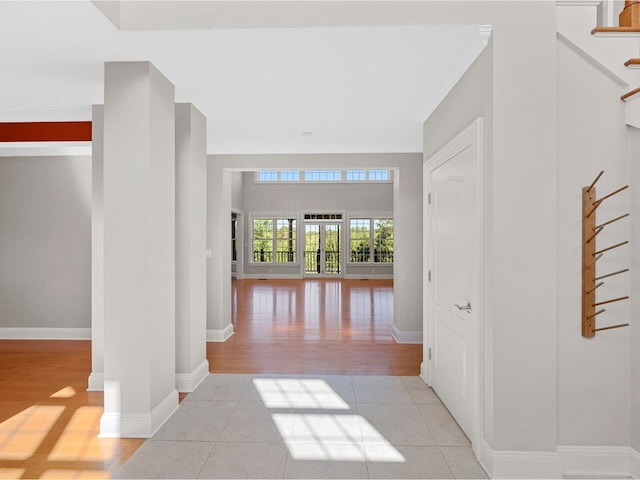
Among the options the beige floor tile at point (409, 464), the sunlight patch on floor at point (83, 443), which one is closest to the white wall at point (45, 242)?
the sunlight patch on floor at point (83, 443)

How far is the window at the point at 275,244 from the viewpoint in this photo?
1349cm

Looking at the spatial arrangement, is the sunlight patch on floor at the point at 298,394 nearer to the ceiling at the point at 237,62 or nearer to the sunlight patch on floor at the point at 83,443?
the sunlight patch on floor at the point at 83,443

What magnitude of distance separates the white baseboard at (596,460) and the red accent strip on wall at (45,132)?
520 centimetres

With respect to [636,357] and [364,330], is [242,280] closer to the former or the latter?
[364,330]

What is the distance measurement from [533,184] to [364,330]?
4.10 metres

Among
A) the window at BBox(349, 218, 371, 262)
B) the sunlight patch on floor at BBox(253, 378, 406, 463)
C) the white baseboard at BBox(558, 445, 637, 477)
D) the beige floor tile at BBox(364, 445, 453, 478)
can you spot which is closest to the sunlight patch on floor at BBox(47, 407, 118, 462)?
the sunlight patch on floor at BBox(253, 378, 406, 463)

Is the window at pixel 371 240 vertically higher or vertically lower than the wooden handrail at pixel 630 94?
lower

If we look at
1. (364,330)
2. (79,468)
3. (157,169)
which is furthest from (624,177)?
(364,330)

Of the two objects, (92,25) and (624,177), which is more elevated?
(92,25)

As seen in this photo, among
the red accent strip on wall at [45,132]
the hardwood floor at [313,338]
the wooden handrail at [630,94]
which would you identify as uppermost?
the red accent strip on wall at [45,132]

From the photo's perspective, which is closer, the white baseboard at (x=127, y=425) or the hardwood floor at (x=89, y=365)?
the hardwood floor at (x=89, y=365)

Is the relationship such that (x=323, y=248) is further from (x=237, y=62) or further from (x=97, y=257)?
(x=237, y=62)

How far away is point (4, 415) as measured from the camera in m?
3.04

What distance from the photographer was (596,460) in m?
2.27
